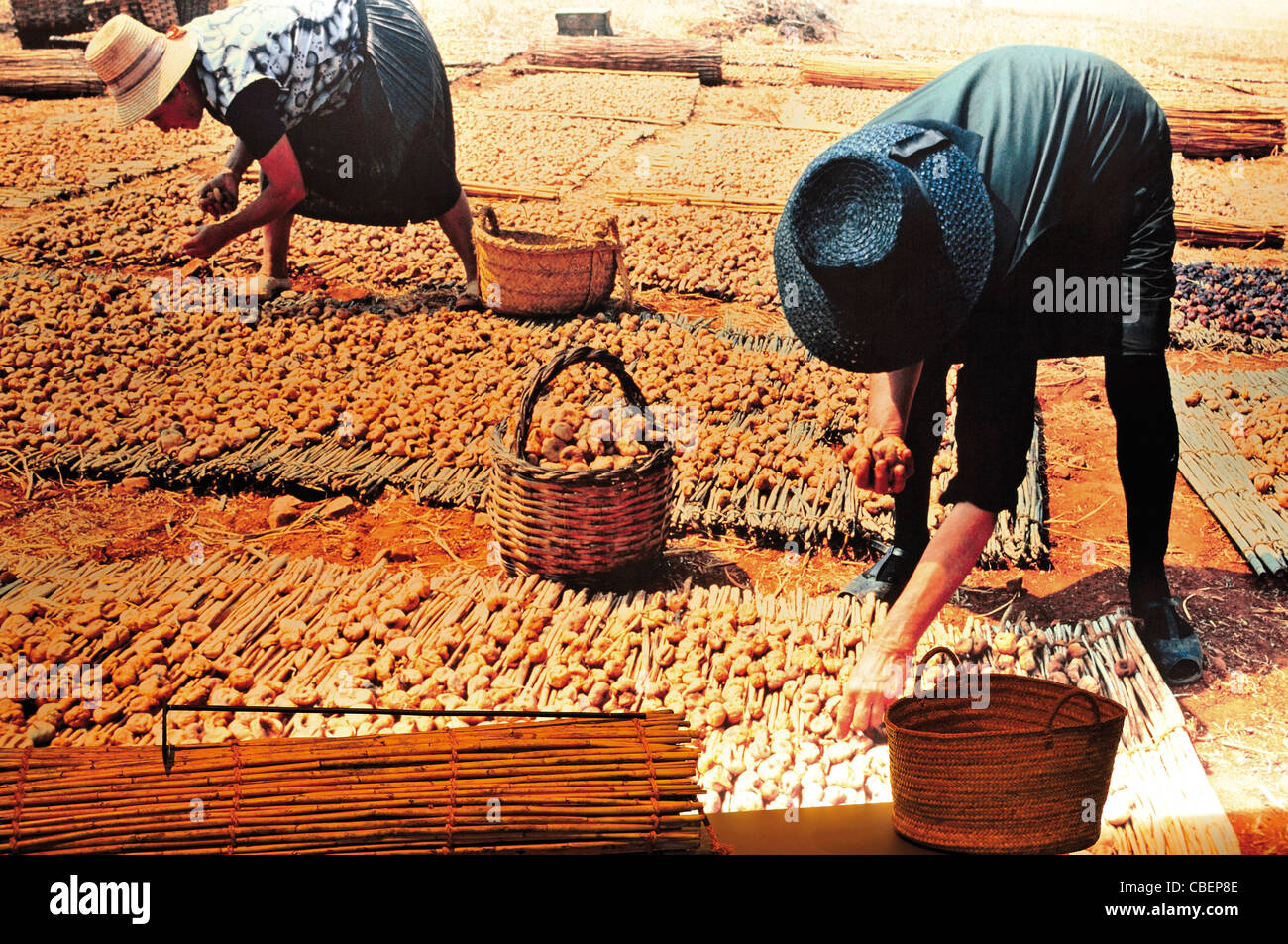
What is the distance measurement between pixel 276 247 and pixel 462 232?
19.8 inches

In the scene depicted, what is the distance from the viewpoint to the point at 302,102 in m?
2.63

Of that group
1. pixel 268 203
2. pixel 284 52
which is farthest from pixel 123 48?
pixel 268 203

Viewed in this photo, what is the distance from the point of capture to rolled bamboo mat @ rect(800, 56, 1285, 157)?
2.93 m

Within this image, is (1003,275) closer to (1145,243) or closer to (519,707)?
(1145,243)

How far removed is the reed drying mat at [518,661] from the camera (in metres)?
2.34

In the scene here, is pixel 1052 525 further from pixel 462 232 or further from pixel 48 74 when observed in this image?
pixel 48 74

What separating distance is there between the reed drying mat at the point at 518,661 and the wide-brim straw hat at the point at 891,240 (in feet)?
2.50

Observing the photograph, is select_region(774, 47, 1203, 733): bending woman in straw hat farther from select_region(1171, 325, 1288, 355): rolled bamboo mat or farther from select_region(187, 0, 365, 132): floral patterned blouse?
select_region(187, 0, 365, 132): floral patterned blouse

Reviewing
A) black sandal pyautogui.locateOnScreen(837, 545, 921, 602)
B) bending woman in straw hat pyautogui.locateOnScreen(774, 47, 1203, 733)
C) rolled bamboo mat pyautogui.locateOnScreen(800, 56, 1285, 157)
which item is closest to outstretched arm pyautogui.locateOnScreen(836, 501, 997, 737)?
bending woman in straw hat pyautogui.locateOnScreen(774, 47, 1203, 733)

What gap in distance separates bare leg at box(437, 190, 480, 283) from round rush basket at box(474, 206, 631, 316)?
0.12 feet

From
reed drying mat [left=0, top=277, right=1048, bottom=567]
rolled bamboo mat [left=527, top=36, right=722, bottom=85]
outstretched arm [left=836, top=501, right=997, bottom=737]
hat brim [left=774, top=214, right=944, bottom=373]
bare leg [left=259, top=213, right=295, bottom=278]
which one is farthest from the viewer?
rolled bamboo mat [left=527, top=36, right=722, bottom=85]

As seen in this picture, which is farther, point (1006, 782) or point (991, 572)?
point (991, 572)

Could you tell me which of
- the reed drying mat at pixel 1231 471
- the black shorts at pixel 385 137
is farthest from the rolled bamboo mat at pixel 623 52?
the reed drying mat at pixel 1231 471

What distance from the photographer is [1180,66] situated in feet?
9.87
